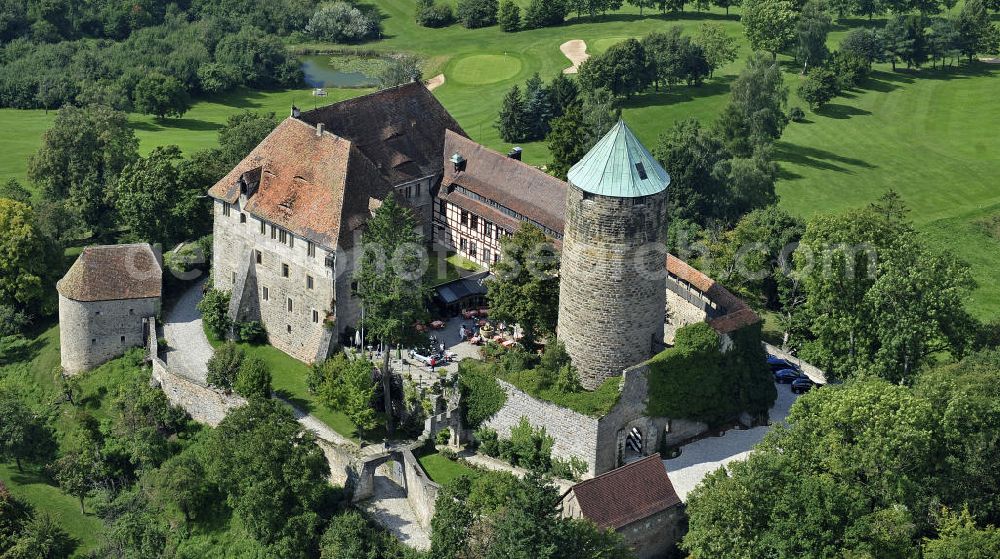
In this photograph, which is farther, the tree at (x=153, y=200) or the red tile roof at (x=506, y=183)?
the tree at (x=153, y=200)

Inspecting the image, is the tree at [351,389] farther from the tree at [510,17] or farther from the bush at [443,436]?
the tree at [510,17]

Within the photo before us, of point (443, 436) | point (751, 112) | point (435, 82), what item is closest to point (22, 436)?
point (443, 436)

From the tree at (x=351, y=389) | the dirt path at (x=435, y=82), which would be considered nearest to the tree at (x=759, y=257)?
the tree at (x=351, y=389)

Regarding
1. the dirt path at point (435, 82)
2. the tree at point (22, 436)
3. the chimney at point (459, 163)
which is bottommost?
the tree at point (22, 436)

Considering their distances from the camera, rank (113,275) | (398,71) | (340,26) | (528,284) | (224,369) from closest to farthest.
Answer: (528,284)
(224,369)
(113,275)
(398,71)
(340,26)

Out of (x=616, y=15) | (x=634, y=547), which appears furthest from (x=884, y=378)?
(x=616, y=15)

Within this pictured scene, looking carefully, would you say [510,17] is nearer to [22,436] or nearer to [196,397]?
[196,397]

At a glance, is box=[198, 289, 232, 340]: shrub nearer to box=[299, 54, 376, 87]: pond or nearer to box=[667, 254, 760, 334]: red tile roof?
box=[667, 254, 760, 334]: red tile roof
